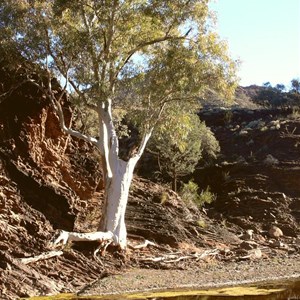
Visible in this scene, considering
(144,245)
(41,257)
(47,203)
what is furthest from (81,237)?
(144,245)

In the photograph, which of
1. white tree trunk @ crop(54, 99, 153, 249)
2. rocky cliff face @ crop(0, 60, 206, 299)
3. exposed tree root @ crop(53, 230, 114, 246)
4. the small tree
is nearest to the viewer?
rocky cliff face @ crop(0, 60, 206, 299)

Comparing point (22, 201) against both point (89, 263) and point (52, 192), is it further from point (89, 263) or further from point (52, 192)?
point (89, 263)

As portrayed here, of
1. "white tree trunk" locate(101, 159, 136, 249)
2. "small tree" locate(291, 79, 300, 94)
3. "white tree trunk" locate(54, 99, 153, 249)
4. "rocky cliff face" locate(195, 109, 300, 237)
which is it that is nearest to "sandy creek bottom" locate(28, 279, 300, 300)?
"white tree trunk" locate(54, 99, 153, 249)

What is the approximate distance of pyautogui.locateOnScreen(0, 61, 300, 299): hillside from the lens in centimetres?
1232

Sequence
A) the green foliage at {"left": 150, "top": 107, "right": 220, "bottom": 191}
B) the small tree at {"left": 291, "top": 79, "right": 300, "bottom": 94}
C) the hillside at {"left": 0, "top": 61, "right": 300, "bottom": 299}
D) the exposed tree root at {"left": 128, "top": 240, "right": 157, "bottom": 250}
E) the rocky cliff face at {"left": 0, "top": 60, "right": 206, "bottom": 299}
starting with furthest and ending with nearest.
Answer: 1. the small tree at {"left": 291, "top": 79, "right": 300, "bottom": 94}
2. the green foliage at {"left": 150, "top": 107, "right": 220, "bottom": 191}
3. the exposed tree root at {"left": 128, "top": 240, "right": 157, "bottom": 250}
4. the hillside at {"left": 0, "top": 61, "right": 300, "bottom": 299}
5. the rocky cliff face at {"left": 0, "top": 60, "right": 206, "bottom": 299}

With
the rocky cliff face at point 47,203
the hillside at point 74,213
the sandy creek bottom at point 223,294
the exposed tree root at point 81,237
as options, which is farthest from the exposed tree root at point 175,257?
the sandy creek bottom at point 223,294

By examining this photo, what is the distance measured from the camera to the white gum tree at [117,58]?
16.1m

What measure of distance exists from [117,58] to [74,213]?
4.88 m

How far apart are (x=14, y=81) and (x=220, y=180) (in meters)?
15.4

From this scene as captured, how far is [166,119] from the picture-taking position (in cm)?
1867

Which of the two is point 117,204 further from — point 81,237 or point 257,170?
point 257,170

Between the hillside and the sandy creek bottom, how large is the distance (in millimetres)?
1407

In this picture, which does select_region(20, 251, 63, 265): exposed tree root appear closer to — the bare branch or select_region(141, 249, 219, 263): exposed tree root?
select_region(141, 249, 219, 263): exposed tree root

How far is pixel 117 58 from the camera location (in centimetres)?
1695
